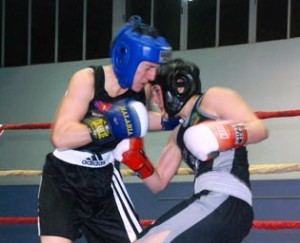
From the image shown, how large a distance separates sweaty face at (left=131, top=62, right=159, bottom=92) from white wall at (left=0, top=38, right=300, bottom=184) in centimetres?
397

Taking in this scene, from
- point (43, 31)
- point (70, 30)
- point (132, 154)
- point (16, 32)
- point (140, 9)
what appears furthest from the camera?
point (16, 32)

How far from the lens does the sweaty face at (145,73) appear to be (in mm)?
1833

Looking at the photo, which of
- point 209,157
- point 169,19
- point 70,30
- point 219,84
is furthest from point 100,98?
point 70,30

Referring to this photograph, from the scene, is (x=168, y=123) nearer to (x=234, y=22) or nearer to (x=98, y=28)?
(x=234, y=22)

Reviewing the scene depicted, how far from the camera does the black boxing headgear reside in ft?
5.66

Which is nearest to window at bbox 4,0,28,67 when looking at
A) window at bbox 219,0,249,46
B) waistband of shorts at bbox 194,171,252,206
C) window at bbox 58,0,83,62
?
window at bbox 58,0,83,62

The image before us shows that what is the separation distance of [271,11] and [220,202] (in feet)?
16.1

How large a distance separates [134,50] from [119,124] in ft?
0.85

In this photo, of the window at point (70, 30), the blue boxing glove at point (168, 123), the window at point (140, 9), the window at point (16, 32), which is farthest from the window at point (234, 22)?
the blue boxing glove at point (168, 123)

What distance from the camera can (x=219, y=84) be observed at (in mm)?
6211

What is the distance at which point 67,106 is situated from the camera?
5.97ft

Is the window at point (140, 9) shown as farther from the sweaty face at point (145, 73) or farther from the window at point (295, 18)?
the sweaty face at point (145, 73)

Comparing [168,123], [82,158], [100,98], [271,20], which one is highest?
[271,20]

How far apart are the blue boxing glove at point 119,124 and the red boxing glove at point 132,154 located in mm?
98
